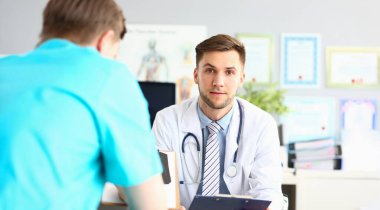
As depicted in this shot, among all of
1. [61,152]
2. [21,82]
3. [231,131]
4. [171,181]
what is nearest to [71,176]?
[61,152]

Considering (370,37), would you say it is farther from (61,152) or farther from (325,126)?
(61,152)

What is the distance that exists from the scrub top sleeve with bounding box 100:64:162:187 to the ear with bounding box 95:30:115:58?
0.08 metres

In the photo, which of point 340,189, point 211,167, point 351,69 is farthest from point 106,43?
point 351,69

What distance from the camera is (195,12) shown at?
3.37 metres

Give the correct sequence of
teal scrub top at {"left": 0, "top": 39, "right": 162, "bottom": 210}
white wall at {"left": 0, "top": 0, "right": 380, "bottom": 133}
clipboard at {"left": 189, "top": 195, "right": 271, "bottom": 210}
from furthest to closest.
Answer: white wall at {"left": 0, "top": 0, "right": 380, "bottom": 133} → clipboard at {"left": 189, "top": 195, "right": 271, "bottom": 210} → teal scrub top at {"left": 0, "top": 39, "right": 162, "bottom": 210}

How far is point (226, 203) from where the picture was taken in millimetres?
1521

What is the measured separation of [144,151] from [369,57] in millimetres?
2824

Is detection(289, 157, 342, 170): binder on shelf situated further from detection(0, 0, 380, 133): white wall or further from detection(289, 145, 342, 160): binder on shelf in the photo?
detection(0, 0, 380, 133): white wall

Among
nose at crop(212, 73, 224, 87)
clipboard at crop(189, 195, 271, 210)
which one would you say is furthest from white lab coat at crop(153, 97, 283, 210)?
clipboard at crop(189, 195, 271, 210)

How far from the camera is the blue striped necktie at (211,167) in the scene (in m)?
1.94

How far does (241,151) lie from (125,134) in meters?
1.20

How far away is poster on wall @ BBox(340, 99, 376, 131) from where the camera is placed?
339 cm

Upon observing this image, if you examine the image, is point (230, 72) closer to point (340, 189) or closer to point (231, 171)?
point (231, 171)

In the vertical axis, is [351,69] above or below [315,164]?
above
